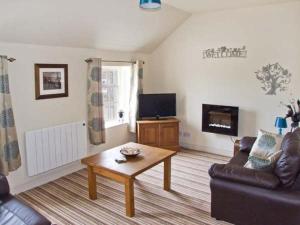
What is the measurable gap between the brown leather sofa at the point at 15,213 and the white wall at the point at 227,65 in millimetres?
3877

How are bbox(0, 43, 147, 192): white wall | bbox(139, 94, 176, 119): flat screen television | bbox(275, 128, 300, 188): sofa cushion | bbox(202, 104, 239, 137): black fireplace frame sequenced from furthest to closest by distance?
bbox(139, 94, 176, 119): flat screen television, bbox(202, 104, 239, 137): black fireplace frame, bbox(0, 43, 147, 192): white wall, bbox(275, 128, 300, 188): sofa cushion

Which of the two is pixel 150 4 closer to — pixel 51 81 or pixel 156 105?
pixel 51 81

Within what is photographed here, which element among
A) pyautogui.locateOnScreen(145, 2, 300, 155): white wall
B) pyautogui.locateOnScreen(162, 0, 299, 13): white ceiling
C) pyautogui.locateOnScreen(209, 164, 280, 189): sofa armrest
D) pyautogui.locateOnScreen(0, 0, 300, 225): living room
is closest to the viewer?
pyautogui.locateOnScreen(209, 164, 280, 189): sofa armrest

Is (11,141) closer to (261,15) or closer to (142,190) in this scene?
(142,190)

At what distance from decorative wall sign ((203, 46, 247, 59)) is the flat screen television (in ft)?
3.42

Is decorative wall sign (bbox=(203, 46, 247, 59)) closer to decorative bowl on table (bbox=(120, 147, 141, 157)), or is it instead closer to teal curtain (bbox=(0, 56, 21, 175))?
decorative bowl on table (bbox=(120, 147, 141, 157))

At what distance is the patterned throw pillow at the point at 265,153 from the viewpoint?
287cm

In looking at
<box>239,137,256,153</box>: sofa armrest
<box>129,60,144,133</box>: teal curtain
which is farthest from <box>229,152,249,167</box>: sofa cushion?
<box>129,60,144,133</box>: teal curtain

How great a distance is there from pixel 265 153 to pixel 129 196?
5.32 feet

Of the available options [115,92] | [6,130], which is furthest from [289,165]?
[115,92]

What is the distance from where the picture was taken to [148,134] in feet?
17.5

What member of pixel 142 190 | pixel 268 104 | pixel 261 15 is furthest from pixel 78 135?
pixel 261 15

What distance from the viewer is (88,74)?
15.0 feet

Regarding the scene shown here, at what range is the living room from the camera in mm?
3344
